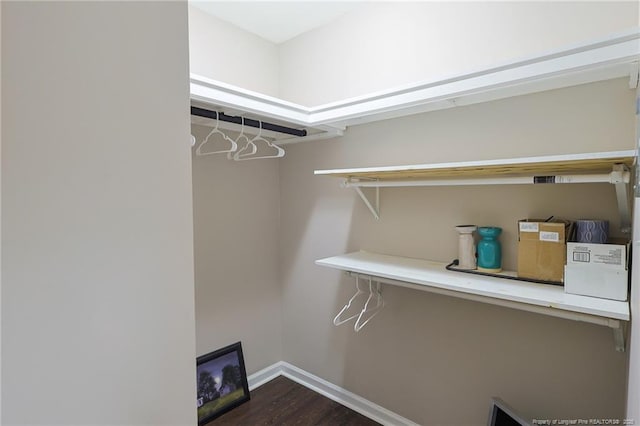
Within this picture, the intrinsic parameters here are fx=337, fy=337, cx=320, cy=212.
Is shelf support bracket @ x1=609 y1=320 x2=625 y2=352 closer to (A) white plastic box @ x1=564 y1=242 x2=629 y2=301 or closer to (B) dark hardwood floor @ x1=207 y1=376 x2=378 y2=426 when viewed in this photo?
(A) white plastic box @ x1=564 y1=242 x2=629 y2=301

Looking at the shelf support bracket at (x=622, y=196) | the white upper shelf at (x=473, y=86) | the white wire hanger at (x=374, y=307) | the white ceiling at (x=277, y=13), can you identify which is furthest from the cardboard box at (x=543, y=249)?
the white ceiling at (x=277, y=13)

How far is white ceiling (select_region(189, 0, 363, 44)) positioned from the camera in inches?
78.6

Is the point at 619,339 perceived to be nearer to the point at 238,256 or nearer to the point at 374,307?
the point at 374,307

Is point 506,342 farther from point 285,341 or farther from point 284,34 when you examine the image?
point 284,34

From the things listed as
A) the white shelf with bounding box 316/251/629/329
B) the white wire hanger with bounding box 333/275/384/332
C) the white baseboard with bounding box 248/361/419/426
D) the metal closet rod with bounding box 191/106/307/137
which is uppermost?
the metal closet rod with bounding box 191/106/307/137

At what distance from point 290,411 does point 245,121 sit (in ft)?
5.91

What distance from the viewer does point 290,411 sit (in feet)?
7.01

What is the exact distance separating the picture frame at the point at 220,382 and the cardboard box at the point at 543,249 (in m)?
1.80

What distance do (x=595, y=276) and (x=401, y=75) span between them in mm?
1310

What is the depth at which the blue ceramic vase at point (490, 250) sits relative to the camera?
1525 mm

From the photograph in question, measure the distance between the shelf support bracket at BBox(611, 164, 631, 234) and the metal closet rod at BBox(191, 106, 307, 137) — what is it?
5.13 feet

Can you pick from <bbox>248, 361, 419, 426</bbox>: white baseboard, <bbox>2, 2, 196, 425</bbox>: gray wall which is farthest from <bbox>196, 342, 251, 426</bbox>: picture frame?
<bbox>2, 2, 196, 425</bbox>: gray wall

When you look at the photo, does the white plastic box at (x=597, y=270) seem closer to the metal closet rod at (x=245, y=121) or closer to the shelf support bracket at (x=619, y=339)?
the shelf support bracket at (x=619, y=339)

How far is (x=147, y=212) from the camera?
649 mm
